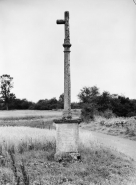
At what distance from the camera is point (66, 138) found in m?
7.17

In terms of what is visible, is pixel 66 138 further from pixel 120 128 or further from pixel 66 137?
pixel 120 128

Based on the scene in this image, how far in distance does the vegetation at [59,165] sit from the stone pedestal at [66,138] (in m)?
0.28

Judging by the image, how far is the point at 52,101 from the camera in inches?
2023

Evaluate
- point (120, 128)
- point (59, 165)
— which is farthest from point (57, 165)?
point (120, 128)

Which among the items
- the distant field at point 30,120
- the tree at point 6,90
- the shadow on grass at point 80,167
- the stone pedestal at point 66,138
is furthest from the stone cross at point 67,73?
the tree at point 6,90

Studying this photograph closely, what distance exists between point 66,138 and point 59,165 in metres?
0.78

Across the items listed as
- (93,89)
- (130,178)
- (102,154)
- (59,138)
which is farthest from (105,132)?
(93,89)

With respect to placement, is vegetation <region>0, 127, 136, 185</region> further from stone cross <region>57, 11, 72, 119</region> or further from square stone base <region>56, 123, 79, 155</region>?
stone cross <region>57, 11, 72, 119</region>

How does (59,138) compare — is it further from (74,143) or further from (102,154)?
(102,154)

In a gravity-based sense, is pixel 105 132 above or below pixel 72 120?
below

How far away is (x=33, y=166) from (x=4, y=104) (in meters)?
46.2

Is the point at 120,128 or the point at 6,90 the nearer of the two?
the point at 120,128

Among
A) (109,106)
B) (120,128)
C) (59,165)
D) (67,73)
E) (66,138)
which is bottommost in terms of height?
(59,165)

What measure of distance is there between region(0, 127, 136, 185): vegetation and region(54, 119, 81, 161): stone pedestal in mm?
279
